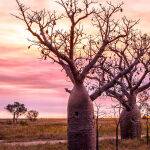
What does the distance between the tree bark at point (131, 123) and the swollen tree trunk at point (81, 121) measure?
32.2 ft

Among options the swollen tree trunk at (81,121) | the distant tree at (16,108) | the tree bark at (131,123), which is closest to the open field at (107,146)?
the tree bark at (131,123)

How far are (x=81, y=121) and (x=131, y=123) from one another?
34.3 ft

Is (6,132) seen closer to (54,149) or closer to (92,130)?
(54,149)

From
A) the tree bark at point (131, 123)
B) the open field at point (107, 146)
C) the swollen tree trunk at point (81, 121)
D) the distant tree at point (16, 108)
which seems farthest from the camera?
the distant tree at point (16, 108)

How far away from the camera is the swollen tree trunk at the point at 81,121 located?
20266 mm

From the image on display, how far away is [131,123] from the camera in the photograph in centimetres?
3031

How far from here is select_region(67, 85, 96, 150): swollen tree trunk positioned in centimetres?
2027

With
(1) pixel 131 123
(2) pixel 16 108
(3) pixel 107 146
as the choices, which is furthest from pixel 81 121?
(2) pixel 16 108

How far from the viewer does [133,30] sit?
29109 mm

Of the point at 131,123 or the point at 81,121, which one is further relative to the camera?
the point at 131,123

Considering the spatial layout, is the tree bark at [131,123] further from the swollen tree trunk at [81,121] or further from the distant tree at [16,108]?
the distant tree at [16,108]

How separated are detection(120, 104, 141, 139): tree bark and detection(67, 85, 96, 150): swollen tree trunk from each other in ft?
32.2

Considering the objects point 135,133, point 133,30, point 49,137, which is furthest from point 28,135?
point 133,30

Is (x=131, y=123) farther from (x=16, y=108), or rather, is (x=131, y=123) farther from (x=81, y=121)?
(x=16, y=108)
